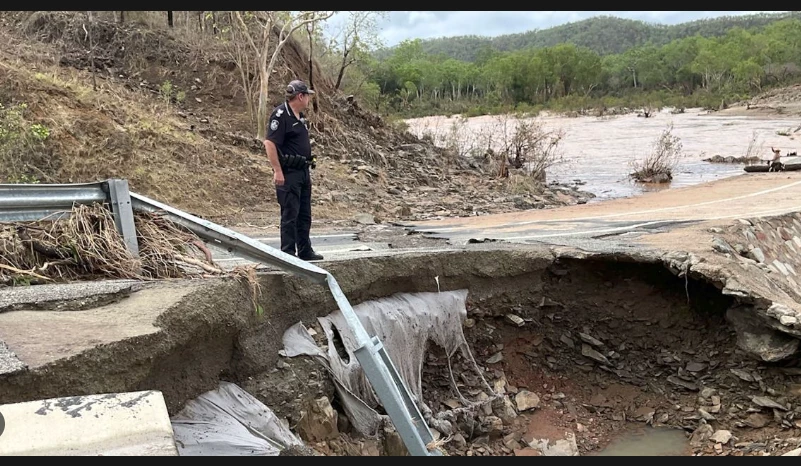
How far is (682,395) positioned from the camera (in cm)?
651

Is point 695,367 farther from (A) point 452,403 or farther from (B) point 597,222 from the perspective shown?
(B) point 597,222

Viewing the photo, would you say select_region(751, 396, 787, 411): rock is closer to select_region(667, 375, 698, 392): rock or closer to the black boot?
select_region(667, 375, 698, 392): rock

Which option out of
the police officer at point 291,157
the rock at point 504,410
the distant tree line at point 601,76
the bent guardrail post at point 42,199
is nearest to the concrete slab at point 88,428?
the bent guardrail post at point 42,199

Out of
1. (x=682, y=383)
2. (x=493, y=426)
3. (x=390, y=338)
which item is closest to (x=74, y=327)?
(x=390, y=338)

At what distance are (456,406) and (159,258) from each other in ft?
9.27

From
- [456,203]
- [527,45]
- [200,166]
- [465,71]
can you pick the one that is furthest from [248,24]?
[527,45]

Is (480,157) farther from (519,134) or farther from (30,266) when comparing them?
(30,266)

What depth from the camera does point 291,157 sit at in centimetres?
561

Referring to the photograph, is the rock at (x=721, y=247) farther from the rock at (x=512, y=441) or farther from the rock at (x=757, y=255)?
the rock at (x=512, y=441)

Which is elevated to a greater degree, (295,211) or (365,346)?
(295,211)

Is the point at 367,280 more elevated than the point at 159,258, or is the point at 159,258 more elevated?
the point at 159,258

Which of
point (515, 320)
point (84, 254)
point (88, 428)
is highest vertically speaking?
point (84, 254)

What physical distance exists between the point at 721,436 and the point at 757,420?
37 cm

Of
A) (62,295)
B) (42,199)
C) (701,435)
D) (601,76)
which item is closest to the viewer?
(62,295)
